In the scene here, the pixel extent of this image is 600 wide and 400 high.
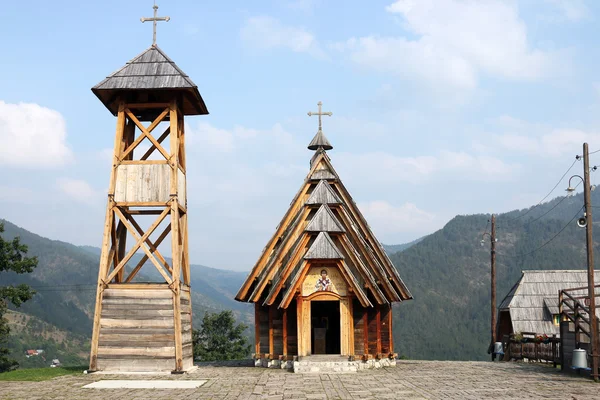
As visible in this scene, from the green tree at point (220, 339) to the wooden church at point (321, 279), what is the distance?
98.5 feet

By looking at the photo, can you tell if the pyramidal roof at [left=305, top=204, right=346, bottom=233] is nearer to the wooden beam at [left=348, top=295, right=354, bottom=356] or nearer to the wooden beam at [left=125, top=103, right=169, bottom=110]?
the wooden beam at [left=348, top=295, right=354, bottom=356]

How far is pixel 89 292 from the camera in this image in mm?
196750

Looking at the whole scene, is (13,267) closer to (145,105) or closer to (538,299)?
(145,105)

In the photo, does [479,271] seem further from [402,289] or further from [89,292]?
[402,289]

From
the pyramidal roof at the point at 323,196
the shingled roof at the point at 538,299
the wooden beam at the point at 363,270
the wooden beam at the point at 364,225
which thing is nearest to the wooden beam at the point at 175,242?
the pyramidal roof at the point at 323,196

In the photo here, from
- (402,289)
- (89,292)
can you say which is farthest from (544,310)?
(89,292)

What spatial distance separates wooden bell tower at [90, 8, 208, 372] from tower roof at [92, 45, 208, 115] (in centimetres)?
4

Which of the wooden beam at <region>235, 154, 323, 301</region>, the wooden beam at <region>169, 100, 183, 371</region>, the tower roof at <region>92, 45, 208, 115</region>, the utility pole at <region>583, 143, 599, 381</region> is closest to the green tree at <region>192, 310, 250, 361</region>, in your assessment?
the wooden beam at <region>235, 154, 323, 301</region>

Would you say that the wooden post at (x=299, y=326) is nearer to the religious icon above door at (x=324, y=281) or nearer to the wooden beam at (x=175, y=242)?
the religious icon above door at (x=324, y=281)

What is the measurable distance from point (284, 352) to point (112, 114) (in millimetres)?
11834

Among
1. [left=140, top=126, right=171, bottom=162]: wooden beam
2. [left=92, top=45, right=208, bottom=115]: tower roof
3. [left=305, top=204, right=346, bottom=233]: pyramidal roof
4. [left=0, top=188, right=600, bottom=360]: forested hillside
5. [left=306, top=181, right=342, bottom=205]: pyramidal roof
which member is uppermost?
[left=92, top=45, right=208, bottom=115]: tower roof

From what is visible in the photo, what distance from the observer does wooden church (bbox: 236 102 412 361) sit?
25.5 meters

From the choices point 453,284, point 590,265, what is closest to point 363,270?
point 590,265

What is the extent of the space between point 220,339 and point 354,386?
140 ft
